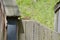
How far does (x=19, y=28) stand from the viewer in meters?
3.12

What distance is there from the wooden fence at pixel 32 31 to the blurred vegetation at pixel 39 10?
3.77 meters

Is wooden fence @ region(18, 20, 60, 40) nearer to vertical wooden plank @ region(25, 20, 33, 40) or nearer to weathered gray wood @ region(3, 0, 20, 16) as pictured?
vertical wooden plank @ region(25, 20, 33, 40)

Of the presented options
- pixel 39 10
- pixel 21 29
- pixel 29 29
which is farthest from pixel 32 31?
pixel 39 10

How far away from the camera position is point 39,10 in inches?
314

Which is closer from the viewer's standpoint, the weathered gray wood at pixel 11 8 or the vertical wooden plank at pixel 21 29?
the weathered gray wood at pixel 11 8

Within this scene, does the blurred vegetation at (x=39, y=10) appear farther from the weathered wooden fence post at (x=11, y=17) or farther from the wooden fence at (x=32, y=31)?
the weathered wooden fence post at (x=11, y=17)

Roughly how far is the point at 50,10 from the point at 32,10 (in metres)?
0.81

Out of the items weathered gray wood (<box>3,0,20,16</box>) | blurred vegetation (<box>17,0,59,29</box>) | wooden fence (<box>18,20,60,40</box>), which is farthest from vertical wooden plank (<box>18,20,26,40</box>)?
blurred vegetation (<box>17,0,59,29</box>)

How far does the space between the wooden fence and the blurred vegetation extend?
12.4ft

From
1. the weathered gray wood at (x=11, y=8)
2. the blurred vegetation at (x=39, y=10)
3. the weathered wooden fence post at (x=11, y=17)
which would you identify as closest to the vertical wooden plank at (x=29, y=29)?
the weathered wooden fence post at (x=11, y=17)

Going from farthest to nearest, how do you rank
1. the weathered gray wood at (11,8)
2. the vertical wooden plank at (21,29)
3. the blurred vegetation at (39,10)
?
the blurred vegetation at (39,10) → the vertical wooden plank at (21,29) → the weathered gray wood at (11,8)

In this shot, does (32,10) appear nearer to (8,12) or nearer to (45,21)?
(45,21)

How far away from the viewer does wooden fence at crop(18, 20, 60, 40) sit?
10.3 feet

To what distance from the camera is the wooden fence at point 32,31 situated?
314 cm
